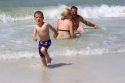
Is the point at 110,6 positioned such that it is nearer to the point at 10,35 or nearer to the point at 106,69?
the point at 10,35

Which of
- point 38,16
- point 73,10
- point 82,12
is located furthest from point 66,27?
point 82,12

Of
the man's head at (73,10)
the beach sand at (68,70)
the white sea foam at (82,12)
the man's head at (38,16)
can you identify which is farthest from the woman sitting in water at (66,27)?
the white sea foam at (82,12)

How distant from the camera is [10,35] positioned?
9352 mm

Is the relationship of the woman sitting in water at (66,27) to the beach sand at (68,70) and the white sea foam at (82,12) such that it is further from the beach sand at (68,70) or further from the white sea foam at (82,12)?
the white sea foam at (82,12)

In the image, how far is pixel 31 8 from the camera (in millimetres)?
17734

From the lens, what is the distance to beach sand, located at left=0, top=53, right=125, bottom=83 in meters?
5.62

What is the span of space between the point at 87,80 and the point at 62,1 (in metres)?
14.9

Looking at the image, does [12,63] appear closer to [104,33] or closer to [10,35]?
[10,35]

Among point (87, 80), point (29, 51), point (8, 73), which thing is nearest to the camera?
point (87, 80)

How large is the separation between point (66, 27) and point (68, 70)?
2.98m

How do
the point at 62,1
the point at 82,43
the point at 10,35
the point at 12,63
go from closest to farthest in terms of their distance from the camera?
the point at 12,63 → the point at 82,43 → the point at 10,35 → the point at 62,1

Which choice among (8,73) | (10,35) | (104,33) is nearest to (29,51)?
(8,73)

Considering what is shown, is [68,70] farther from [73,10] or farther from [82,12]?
[82,12]

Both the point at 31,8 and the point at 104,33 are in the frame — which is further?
the point at 31,8
